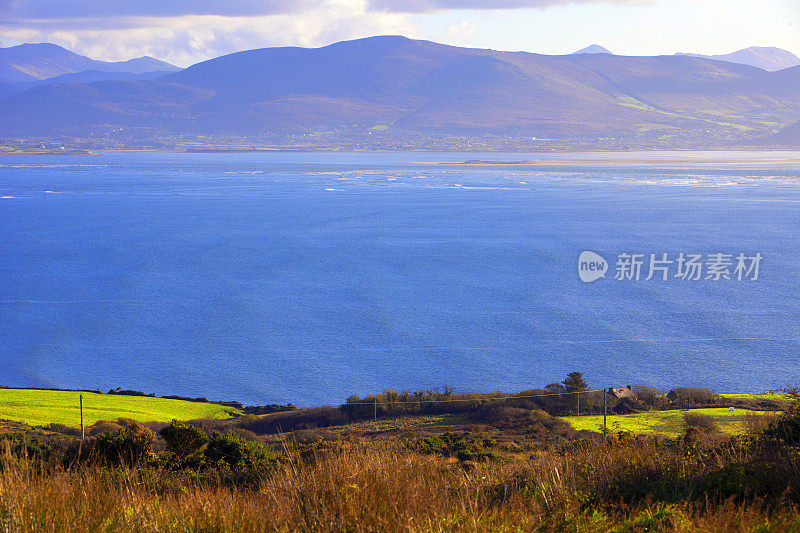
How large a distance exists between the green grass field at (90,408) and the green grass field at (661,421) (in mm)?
10151

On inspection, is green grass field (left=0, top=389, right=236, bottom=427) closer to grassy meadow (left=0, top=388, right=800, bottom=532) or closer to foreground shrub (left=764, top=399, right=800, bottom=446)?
grassy meadow (left=0, top=388, right=800, bottom=532)

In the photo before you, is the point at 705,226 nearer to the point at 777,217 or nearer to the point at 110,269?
the point at 777,217

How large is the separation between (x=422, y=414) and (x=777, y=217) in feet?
171

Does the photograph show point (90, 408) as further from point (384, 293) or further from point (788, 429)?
point (384, 293)

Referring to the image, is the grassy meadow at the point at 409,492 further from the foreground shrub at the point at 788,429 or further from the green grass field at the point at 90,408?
the green grass field at the point at 90,408

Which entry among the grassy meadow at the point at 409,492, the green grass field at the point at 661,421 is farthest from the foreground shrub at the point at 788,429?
the green grass field at the point at 661,421

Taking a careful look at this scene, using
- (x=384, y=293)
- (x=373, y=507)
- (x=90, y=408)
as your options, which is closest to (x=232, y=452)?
(x=373, y=507)

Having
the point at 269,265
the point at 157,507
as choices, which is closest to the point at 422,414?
the point at 157,507

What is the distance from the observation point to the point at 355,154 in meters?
166

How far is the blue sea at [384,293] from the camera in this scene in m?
27.7

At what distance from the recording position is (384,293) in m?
39.1

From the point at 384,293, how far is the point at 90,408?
20.0m

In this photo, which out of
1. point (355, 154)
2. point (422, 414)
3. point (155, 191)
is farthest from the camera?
point (355, 154)

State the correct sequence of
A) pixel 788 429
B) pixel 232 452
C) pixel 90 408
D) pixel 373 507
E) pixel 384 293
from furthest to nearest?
pixel 384 293 → pixel 90 408 → pixel 232 452 → pixel 788 429 → pixel 373 507
